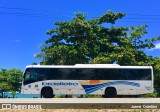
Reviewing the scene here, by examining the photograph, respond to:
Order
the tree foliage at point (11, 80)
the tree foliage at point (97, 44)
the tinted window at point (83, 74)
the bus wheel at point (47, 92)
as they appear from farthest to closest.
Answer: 1. the tree foliage at point (11, 80)
2. the tree foliage at point (97, 44)
3. the tinted window at point (83, 74)
4. the bus wheel at point (47, 92)

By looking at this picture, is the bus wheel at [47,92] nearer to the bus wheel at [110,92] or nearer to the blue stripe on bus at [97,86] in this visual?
the blue stripe on bus at [97,86]

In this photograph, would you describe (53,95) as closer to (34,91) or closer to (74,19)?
(34,91)

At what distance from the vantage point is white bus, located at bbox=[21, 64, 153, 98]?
31464 mm

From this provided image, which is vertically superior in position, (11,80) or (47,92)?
(11,80)

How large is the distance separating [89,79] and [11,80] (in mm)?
31564

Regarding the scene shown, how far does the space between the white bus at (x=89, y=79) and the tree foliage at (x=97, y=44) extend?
7944 mm

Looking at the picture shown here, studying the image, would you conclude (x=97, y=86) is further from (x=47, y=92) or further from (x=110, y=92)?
(x=47, y=92)

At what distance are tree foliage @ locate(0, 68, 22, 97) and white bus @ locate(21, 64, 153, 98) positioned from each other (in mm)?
27748

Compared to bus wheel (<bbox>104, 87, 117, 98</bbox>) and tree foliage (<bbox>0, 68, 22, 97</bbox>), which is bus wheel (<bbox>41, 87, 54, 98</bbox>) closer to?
bus wheel (<bbox>104, 87, 117, 98</bbox>)

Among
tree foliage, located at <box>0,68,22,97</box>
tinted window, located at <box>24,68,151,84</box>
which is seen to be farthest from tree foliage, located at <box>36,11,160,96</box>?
tree foliage, located at <box>0,68,22,97</box>

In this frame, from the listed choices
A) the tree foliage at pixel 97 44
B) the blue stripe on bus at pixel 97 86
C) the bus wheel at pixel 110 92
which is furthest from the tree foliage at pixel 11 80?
the bus wheel at pixel 110 92

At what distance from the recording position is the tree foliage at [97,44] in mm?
40906

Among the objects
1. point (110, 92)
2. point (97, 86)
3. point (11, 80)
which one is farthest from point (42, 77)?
point (11, 80)

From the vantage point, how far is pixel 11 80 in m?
61.4
